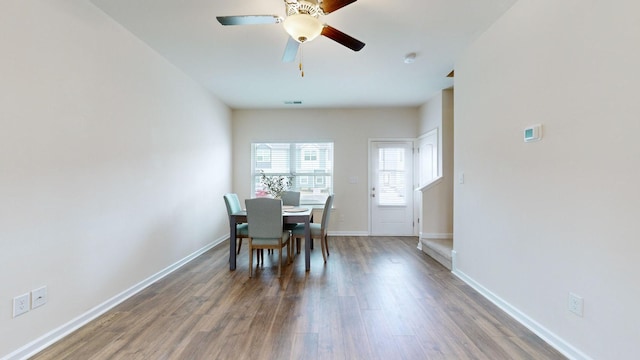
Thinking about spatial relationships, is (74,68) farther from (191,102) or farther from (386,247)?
(386,247)

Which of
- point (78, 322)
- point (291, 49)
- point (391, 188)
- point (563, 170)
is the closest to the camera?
point (563, 170)

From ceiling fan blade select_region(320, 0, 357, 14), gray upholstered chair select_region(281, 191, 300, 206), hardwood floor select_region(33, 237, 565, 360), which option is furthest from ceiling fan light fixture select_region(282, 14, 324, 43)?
gray upholstered chair select_region(281, 191, 300, 206)

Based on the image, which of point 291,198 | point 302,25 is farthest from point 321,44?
point 291,198

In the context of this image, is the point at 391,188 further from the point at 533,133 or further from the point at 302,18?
the point at 302,18

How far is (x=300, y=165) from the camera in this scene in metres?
5.68

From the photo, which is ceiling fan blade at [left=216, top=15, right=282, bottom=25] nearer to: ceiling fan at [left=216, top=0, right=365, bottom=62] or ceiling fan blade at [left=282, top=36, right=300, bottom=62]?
ceiling fan at [left=216, top=0, right=365, bottom=62]

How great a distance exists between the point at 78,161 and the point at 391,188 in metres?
4.80

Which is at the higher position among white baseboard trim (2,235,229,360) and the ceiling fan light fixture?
the ceiling fan light fixture

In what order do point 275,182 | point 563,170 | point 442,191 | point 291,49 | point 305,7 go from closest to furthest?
point 563,170, point 305,7, point 291,49, point 442,191, point 275,182

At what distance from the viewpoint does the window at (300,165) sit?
565cm

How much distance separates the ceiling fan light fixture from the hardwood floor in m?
2.22

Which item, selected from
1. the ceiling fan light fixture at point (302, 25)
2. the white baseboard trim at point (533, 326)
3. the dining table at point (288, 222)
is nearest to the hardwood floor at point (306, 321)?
the white baseboard trim at point (533, 326)

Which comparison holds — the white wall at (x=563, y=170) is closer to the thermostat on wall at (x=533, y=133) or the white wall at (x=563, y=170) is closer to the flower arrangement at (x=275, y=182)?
the thermostat on wall at (x=533, y=133)

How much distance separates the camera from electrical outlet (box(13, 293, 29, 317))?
1683 mm
